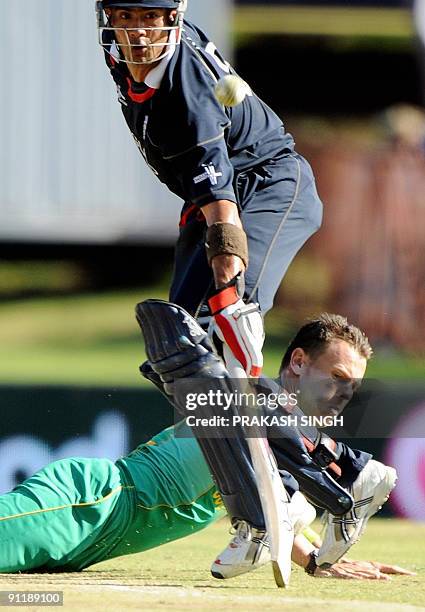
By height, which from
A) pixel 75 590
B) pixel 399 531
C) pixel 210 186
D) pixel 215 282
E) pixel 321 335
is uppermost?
pixel 210 186

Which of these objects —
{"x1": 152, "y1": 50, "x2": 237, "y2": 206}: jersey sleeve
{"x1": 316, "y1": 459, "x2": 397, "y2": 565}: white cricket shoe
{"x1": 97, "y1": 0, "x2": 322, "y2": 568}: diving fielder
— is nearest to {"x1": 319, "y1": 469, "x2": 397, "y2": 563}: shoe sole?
{"x1": 316, "y1": 459, "x2": 397, "y2": 565}: white cricket shoe

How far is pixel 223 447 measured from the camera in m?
3.76

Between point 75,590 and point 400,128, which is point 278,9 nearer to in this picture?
point 400,128

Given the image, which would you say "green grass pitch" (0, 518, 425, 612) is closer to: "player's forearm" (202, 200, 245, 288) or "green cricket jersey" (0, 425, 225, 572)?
"green cricket jersey" (0, 425, 225, 572)

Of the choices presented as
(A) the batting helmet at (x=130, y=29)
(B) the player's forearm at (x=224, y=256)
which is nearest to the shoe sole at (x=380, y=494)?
(B) the player's forearm at (x=224, y=256)

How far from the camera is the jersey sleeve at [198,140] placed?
12.3 feet

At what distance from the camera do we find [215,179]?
3.74 m

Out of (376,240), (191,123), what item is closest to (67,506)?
(191,123)

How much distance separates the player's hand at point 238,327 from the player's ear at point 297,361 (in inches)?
14.1

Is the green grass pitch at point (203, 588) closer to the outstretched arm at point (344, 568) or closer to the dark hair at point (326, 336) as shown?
the outstretched arm at point (344, 568)

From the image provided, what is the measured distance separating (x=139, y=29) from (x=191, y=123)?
33cm

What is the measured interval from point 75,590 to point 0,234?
651cm

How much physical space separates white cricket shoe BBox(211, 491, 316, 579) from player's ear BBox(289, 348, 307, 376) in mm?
474

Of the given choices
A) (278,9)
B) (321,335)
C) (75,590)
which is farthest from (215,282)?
(278,9)
